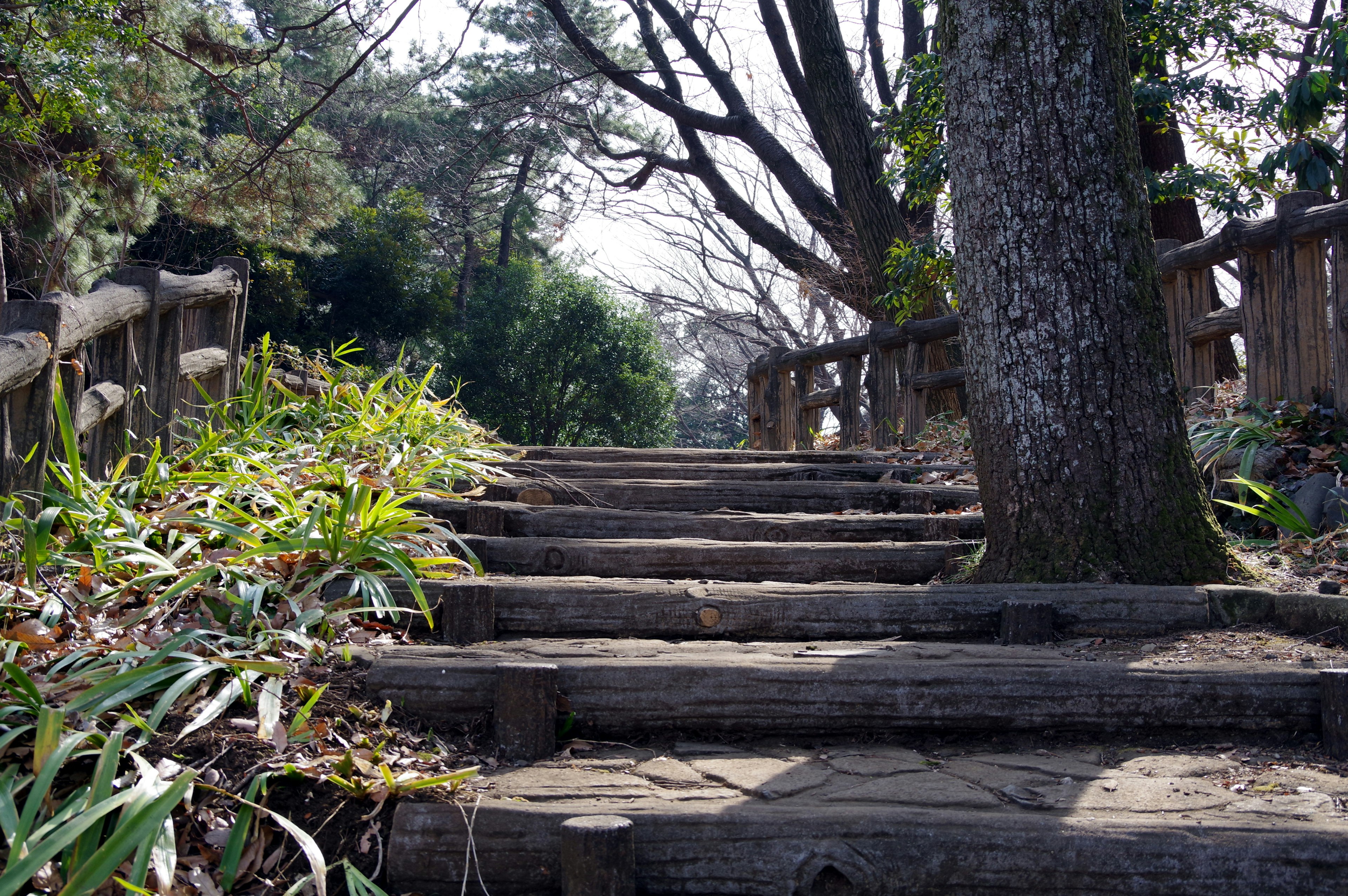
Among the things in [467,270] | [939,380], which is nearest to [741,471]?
[939,380]

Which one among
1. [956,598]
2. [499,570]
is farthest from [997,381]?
[499,570]

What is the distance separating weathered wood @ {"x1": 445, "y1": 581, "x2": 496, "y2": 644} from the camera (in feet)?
7.46

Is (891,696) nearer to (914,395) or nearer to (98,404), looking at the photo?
(98,404)

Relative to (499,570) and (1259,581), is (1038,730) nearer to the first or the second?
(1259,581)

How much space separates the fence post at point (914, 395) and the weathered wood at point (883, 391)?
0.20 m

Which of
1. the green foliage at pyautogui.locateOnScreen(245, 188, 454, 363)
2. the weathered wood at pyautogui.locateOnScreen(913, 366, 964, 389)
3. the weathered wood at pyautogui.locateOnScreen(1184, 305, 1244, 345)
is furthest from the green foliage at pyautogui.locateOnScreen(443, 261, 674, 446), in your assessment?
the weathered wood at pyautogui.locateOnScreen(1184, 305, 1244, 345)

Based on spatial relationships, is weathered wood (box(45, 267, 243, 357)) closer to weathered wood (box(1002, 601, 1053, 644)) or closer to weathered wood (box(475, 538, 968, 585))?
weathered wood (box(475, 538, 968, 585))

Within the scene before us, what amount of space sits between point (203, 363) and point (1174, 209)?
6766 mm

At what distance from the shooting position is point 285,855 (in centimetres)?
148

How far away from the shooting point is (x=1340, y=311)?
3.34m

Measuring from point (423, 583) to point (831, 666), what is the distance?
1.10 m

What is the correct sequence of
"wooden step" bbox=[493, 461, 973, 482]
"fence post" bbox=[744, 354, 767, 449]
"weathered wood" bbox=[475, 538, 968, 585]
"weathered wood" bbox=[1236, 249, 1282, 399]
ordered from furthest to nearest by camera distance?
"fence post" bbox=[744, 354, 767, 449] < "wooden step" bbox=[493, 461, 973, 482] < "weathered wood" bbox=[1236, 249, 1282, 399] < "weathered wood" bbox=[475, 538, 968, 585]

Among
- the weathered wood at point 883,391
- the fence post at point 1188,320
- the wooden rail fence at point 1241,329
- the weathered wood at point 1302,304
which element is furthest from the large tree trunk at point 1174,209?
the weathered wood at point 1302,304

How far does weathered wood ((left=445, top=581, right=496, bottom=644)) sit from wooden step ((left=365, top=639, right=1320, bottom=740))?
28 centimetres
